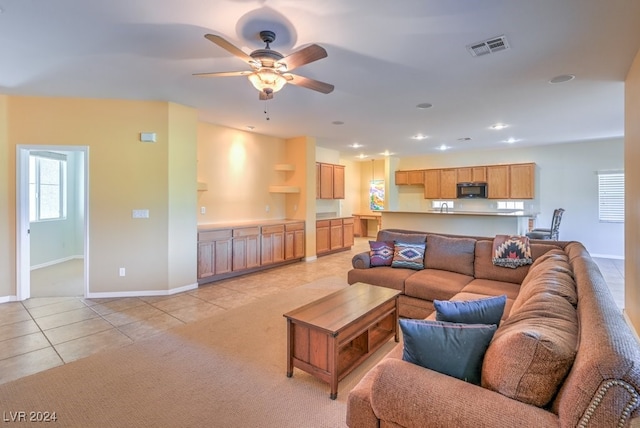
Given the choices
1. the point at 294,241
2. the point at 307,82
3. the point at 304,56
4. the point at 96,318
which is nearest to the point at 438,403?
the point at 304,56

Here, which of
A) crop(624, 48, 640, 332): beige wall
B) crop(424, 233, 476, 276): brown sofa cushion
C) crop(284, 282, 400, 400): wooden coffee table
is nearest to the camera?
crop(284, 282, 400, 400): wooden coffee table

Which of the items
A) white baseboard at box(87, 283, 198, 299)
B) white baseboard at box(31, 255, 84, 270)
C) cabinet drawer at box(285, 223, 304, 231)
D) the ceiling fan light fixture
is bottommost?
white baseboard at box(87, 283, 198, 299)

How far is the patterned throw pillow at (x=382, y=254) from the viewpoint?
4055 mm

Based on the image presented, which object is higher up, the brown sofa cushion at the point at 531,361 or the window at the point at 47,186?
the window at the point at 47,186

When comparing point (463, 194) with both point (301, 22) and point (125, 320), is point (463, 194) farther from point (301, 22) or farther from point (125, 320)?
point (125, 320)

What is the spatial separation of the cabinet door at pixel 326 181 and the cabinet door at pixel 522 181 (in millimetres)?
4437

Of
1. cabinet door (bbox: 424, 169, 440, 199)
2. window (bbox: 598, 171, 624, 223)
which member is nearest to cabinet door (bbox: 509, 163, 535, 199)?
window (bbox: 598, 171, 624, 223)

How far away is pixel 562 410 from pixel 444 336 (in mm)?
447

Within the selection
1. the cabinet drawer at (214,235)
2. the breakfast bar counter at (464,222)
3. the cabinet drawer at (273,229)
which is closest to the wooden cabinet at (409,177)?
the breakfast bar counter at (464,222)

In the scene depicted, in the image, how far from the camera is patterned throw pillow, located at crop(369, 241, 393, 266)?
405cm

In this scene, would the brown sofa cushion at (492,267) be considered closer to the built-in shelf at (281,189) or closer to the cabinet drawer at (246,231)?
the cabinet drawer at (246,231)

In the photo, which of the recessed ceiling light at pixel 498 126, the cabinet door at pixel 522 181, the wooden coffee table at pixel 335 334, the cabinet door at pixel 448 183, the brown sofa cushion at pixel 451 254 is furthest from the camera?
the cabinet door at pixel 448 183

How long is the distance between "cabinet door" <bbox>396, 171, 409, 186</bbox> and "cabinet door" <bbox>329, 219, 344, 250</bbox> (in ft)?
9.27

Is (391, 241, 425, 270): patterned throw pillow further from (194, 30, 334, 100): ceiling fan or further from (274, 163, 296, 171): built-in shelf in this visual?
(274, 163, 296, 171): built-in shelf
